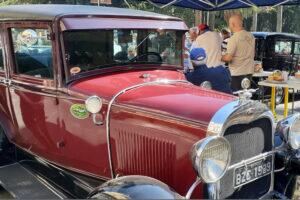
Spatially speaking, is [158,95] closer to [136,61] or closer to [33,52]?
[136,61]

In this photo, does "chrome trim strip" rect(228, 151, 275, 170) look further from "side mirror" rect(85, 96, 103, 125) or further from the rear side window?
the rear side window

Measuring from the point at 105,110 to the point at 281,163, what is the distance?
146 cm

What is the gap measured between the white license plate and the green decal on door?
3.82 ft

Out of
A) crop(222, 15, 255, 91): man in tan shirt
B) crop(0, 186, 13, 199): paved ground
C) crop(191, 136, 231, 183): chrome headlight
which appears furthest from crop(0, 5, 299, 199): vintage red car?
crop(222, 15, 255, 91): man in tan shirt

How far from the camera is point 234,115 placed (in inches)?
95.7

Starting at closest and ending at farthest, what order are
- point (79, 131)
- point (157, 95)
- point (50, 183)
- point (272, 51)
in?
point (157, 95) < point (79, 131) < point (50, 183) < point (272, 51)

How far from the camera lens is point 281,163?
3.07 metres

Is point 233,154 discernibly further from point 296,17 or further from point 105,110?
point 296,17

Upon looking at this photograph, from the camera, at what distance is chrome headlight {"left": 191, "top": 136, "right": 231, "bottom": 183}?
2.14m

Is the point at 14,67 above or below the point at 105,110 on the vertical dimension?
above

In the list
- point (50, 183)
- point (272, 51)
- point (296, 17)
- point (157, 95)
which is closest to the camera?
point (157, 95)

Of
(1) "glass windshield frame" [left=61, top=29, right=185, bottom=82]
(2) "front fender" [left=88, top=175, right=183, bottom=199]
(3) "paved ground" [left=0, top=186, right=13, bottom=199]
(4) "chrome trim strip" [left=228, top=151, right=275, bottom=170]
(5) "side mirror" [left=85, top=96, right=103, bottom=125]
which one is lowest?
(3) "paved ground" [left=0, top=186, right=13, bottom=199]

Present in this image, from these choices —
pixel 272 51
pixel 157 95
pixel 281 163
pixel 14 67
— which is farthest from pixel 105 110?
pixel 272 51

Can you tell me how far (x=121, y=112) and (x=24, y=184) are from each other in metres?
1.22
